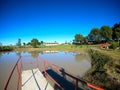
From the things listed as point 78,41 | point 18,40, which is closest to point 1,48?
point 18,40

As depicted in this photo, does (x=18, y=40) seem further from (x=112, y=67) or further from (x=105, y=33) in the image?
(x=112, y=67)

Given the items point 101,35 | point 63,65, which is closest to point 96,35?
point 101,35

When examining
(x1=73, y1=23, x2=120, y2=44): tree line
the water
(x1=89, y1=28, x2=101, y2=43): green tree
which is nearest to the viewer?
the water

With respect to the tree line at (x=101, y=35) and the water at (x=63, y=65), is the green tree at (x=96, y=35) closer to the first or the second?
the tree line at (x=101, y=35)

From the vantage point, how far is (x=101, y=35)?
5328cm

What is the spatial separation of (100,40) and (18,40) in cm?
5800

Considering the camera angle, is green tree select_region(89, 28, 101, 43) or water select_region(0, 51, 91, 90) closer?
water select_region(0, 51, 91, 90)

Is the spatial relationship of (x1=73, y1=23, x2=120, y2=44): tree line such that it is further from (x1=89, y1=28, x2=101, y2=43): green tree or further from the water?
the water

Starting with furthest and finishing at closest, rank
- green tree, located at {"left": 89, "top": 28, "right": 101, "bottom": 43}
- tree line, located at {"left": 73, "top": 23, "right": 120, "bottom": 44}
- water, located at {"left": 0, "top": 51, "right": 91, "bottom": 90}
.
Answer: green tree, located at {"left": 89, "top": 28, "right": 101, "bottom": 43} → tree line, located at {"left": 73, "top": 23, "right": 120, "bottom": 44} → water, located at {"left": 0, "top": 51, "right": 91, "bottom": 90}

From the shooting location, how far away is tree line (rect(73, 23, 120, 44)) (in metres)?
46.7

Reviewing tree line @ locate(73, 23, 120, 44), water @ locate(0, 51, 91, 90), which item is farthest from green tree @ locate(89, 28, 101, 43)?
water @ locate(0, 51, 91, 90)

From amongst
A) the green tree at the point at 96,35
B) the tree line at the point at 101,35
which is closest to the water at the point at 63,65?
the tree line at the point at 101,35

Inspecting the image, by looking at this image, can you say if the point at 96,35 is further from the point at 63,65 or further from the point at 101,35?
the point at 63,65

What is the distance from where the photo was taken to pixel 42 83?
492 centimetres
